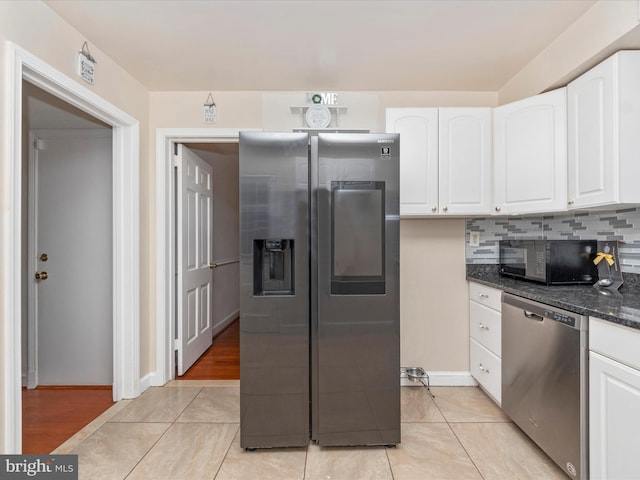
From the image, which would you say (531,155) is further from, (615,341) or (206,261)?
(206,261)

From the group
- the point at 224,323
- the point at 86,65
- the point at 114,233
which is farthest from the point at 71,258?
the point at 224,323

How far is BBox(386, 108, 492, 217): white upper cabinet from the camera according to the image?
2.40 m

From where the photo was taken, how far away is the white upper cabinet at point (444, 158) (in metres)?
2.40

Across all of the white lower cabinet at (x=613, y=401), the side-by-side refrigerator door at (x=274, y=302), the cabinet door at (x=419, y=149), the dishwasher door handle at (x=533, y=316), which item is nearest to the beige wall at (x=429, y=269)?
the cabinet door at (x=419, y=149)

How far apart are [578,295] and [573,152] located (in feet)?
2.74

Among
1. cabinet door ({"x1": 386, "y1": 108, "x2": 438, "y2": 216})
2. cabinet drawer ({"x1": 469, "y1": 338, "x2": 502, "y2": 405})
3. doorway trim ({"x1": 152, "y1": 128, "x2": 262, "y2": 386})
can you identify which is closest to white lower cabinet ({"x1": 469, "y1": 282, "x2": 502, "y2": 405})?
cabinet drawer ({"x1": 469, "y1": 338, "x2": 502, "y2": 405})

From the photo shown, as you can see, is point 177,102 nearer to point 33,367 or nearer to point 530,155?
point 33,367

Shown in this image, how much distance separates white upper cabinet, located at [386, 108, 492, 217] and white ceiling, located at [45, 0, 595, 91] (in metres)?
0.35

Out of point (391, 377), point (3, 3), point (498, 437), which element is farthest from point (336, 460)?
point (3, 3)

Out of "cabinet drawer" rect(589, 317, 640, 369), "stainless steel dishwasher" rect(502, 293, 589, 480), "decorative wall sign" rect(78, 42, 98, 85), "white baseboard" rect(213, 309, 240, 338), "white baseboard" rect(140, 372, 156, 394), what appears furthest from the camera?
"white baseboard" rect(213, 309, 240, 338)

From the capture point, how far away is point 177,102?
277 centimetres

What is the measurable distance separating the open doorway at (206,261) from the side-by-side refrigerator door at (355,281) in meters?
1.42

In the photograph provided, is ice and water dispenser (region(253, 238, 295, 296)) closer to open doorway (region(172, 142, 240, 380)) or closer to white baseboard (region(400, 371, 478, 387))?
open doorway (region(172, 142, 240, 380))

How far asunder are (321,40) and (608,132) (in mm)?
1627
